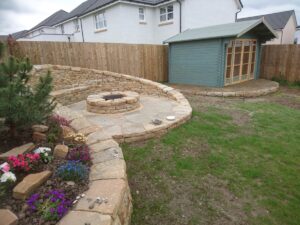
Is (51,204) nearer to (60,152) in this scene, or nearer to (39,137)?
(60,152)

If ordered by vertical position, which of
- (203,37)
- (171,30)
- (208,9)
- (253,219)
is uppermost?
(208,9)

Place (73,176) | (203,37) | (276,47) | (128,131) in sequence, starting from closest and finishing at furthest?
(73,176) → (128,131) → (203,37) → (276,47)

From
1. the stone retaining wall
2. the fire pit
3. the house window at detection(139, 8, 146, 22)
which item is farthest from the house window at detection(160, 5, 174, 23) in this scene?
the fire pit

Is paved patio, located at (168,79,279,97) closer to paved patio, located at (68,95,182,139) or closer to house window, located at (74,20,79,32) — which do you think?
→ paved patio, located at (68,95,182,139)

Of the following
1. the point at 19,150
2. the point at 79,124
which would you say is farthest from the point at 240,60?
the point at 19,150

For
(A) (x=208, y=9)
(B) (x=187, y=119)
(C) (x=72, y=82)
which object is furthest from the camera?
(A) (x=208, y=9)

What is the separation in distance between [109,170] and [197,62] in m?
7.70

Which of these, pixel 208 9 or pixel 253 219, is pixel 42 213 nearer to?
pixel 253 219

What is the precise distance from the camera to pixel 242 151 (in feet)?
11.8

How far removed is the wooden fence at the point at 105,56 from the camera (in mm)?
6352

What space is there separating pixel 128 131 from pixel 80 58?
4.27 meters

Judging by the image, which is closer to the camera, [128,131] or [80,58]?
[128,131]

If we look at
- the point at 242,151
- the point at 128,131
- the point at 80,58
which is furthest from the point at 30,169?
the point at 80,58

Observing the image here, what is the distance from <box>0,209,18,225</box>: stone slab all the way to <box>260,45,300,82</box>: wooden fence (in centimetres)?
1187
